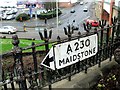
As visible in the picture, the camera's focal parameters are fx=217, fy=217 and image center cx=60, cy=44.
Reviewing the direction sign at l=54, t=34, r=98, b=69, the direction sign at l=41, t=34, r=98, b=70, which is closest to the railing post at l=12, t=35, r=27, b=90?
the direction sign at l=41, t=34, r=98, b=70

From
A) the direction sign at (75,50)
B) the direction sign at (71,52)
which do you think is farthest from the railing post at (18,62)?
the direction sign at (75,50)

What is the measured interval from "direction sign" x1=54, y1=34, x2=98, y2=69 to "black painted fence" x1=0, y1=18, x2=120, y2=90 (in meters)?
0.06

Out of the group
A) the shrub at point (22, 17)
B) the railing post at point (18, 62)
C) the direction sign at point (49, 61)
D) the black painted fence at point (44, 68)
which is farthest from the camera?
the shrub at point (22, 17)

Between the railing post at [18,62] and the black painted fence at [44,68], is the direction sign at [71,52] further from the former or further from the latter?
the railing post at [18,62]

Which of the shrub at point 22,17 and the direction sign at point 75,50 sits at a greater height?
the direction sign at point 75,50

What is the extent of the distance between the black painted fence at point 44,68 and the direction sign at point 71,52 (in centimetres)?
6

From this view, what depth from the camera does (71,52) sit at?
9.21 ft

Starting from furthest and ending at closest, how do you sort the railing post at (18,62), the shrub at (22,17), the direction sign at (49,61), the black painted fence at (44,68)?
the shrub at (22,17)
the direction sign at (49,61)
the black painted fence at (44,68)
the railing post at (18,62)

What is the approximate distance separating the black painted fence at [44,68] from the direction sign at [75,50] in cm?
6

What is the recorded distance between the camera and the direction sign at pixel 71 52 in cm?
260

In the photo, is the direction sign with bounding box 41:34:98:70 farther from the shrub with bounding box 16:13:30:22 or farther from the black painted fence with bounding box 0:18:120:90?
the shrub with bounding box 16:13:30:22

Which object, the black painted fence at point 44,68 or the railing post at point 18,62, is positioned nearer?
the railing post at point 18,62

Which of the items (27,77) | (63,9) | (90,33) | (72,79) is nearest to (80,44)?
(90,33)

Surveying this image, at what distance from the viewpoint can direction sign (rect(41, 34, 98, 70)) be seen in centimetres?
260
